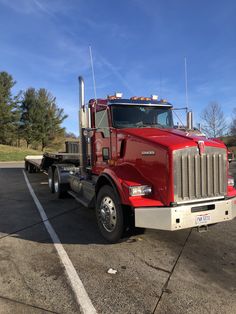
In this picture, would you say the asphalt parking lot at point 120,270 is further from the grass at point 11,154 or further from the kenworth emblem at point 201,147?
the grass at point 11,154

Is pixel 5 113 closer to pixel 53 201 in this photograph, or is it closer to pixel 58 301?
pixel 53 201

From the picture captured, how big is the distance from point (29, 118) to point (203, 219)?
47584 millimetres

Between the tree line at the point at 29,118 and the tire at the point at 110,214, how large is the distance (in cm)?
4410

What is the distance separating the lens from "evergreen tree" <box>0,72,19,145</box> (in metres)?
46.6

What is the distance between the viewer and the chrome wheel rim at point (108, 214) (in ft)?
17.4

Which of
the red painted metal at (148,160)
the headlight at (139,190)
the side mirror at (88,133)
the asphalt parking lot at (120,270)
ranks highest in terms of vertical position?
the side mirror at (88,133)

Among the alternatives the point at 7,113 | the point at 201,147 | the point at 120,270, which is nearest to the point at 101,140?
the point at 201,147

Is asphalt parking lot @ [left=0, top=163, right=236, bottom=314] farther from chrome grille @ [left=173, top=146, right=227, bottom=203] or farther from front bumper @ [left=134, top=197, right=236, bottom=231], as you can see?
chrome grille @ [left=173, top=146, right=227, bottom=203]

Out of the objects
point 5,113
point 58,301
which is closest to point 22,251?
point 58,301

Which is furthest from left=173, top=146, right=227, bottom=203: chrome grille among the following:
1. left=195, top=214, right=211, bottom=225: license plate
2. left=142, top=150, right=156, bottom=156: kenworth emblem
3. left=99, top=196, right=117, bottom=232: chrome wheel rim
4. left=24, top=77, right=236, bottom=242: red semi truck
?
left=99, top=196, right=117, bottom=232: chrome wheel rim

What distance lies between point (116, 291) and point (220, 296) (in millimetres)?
1190

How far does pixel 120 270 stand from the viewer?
14.2ft

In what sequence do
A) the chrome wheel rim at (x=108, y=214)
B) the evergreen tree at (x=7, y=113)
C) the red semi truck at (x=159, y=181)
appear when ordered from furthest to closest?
the evergreen tree at (x=7, y=113) → the chrome wheel rim at (x=108, y=214) → the red semi truck at (x=159, y=181)

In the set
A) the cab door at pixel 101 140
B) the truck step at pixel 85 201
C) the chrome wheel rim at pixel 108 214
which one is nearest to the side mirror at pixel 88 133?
the cab door at pixel 101 140
